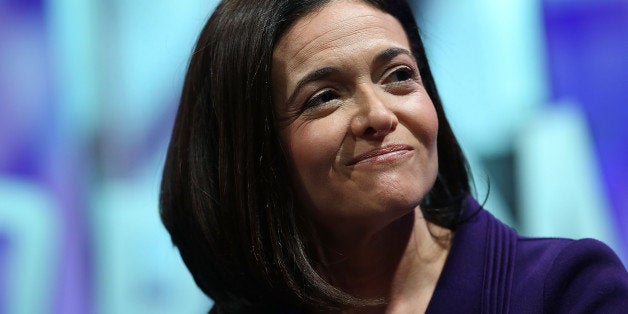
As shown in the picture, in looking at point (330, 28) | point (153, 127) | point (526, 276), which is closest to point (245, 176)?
point (330, 28)

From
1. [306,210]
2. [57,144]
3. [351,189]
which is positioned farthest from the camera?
[57,144]

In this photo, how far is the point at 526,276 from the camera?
1.31 m

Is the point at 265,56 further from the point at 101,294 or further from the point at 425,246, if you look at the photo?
the point at 101,294

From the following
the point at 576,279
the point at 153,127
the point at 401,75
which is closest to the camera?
the point at 576,279

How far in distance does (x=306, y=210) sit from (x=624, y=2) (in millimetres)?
1405

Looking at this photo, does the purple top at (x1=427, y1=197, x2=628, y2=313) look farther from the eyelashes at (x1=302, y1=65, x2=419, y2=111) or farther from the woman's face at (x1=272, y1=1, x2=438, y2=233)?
the eyelashes at (x1=302, y1=65, x2=419, y2=111)

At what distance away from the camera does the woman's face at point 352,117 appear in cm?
130

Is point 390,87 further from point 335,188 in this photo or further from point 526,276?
point 526,276

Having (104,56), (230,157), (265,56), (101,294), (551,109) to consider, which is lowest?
(101,294)

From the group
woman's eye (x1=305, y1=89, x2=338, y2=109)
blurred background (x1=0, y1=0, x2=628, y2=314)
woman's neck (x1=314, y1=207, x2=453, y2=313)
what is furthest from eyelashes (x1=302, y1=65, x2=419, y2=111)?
blurred background (x1=0, y1=0, x2=628, y2=314)

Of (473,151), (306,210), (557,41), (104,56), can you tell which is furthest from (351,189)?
(104,56)

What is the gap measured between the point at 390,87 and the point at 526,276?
14.1 inches

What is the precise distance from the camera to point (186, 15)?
8.48 ft

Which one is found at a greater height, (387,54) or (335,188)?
(387,54)
